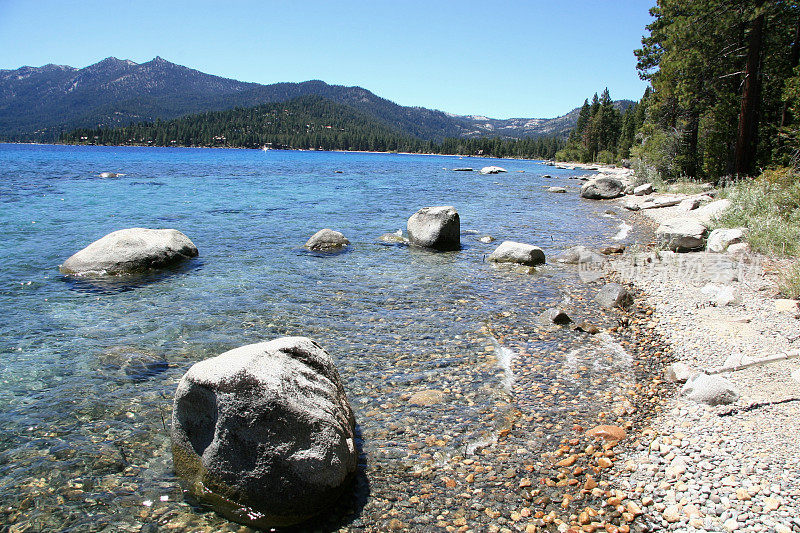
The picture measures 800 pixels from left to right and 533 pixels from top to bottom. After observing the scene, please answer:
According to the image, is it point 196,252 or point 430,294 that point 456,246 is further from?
point 196,252

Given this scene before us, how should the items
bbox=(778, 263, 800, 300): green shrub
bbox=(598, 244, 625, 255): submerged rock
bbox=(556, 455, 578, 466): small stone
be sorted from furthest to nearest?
bbox=(598, 244, 625, 255): submerged rock, bbox=(778, 263, 800, 300): green shrub, bbox=(556, 455, 578, 466): small stone

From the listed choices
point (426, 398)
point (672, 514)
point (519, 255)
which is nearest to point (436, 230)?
point (519, 255)


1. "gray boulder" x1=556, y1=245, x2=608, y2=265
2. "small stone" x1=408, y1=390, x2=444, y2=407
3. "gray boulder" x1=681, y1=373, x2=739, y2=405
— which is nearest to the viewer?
"gray boulder" x1=681, y1=373, x2=739, y2=405

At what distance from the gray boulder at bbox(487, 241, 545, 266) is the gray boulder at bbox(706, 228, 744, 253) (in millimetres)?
5077

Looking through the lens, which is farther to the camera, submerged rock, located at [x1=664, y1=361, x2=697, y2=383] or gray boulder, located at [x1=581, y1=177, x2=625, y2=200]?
gray boulder, located at [x1=581, y1=177, x2=625, y2=200]

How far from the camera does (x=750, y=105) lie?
23.4m

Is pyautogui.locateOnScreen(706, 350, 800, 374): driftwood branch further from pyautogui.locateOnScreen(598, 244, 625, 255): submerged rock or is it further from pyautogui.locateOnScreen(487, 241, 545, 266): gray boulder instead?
pyautogui.locateOnScreen(598, 244, 625, 255): submerged rock

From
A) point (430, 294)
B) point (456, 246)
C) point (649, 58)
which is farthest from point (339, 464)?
point (649, 58)

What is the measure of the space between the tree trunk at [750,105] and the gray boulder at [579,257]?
1500 centimetres

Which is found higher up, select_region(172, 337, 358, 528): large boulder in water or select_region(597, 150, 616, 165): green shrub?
select_region(597, 150, 616, 165): green shrub

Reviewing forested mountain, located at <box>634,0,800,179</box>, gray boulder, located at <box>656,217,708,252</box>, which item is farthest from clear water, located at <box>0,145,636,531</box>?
forested mountain, located at <box>634,0,800,179</box>

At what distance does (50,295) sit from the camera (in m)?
11.2

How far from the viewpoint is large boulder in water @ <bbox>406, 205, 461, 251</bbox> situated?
17516mm

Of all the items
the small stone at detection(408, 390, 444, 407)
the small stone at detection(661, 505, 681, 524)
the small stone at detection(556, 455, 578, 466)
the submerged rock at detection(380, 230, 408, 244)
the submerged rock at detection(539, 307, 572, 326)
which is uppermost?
the submerged rock at detection(380, 230, 408, 244)
